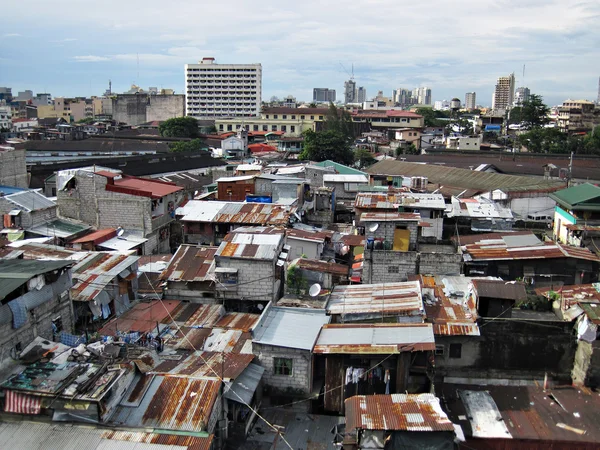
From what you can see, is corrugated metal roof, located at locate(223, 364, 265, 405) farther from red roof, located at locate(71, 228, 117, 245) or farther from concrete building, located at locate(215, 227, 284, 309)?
red roof, located at locate(71, 228, 117, 245)

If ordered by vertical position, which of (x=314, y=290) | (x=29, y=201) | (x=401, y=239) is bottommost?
(x=314, y=290)

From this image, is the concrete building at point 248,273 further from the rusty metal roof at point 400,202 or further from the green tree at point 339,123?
the green tree at point 339,123

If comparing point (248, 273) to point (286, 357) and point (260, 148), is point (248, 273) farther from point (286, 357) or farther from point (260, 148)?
point (260, 148)

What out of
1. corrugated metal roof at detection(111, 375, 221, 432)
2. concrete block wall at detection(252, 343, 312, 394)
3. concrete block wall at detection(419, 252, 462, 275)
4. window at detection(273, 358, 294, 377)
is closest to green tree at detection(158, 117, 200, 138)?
concrete block wall at detection(419, 252, 462, 275)

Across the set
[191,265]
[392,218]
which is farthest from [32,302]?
[392,218]

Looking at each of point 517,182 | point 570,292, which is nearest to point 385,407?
point 570,292
